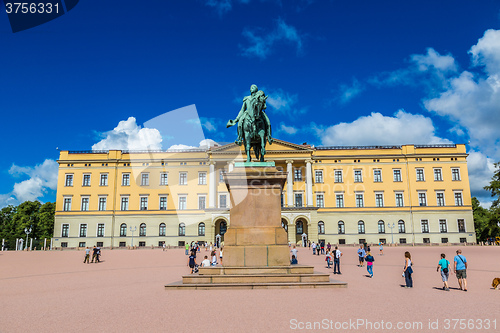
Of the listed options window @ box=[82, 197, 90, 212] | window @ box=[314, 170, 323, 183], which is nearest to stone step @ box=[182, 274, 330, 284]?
window @ box=[314, 170, 323, 183]

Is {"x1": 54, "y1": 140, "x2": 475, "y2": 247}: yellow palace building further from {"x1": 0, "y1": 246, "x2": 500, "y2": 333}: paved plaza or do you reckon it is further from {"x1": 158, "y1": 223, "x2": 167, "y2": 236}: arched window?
{"x1": 0, "y1": 246, "x2": 500, "y2": 333}: paved plaza

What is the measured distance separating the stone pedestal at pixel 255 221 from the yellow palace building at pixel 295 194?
41940 mm

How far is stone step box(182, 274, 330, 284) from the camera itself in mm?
10125

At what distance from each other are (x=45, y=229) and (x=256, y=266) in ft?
216

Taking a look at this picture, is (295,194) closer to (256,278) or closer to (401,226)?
(401,226)

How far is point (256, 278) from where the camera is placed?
33.5 feet

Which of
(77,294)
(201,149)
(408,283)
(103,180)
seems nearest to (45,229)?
(103,180)

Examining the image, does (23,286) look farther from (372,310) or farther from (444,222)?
(444,222)

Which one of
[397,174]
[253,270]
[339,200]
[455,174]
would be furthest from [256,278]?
[455,174]

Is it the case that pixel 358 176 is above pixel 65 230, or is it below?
above

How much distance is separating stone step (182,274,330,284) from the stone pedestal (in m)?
0.50

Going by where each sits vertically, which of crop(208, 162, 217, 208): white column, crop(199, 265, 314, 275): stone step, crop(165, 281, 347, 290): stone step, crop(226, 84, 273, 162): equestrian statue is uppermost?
crop(208, 162, 217, 208): white column

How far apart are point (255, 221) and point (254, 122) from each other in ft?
11.7

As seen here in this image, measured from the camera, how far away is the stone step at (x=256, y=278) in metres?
10.1
